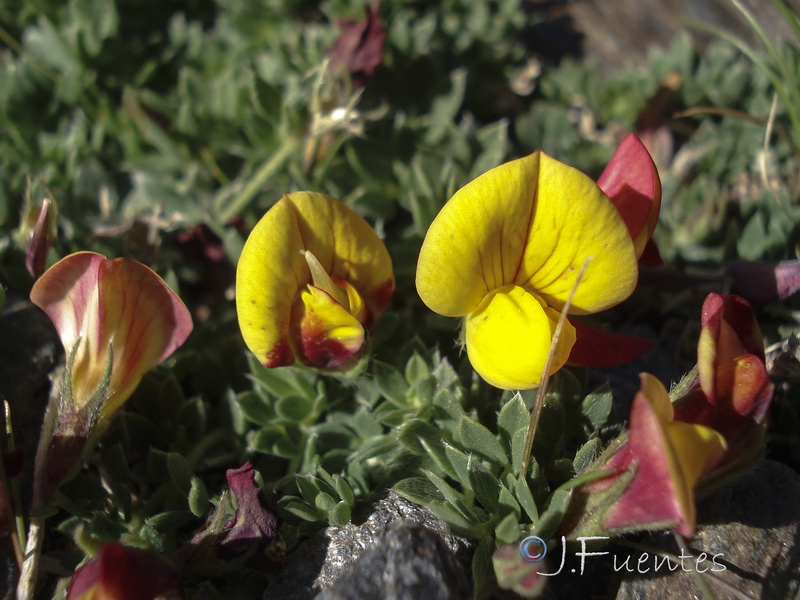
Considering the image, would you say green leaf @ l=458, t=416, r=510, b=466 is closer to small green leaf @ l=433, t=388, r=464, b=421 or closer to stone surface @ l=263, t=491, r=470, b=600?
small green leaf @ l=433, t=388, r=464, b=421

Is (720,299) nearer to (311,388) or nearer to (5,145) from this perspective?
(311,388)

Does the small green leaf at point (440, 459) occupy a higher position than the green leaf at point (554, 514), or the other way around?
the small green leaf at point (440, 459)

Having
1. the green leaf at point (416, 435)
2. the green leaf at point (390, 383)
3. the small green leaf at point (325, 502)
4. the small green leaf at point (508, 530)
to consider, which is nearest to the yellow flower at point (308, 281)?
the green leaf at point (390, 383)

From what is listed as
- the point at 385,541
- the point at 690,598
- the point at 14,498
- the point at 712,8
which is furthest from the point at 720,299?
the point at 712,8

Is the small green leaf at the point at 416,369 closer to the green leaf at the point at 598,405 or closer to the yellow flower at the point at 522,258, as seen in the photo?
the yellow flower at the point at 522,258

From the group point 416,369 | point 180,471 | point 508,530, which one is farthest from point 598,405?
point 180,471
